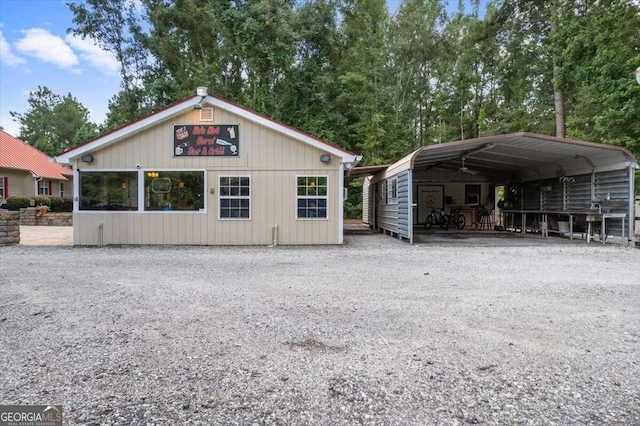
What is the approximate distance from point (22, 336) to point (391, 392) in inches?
125

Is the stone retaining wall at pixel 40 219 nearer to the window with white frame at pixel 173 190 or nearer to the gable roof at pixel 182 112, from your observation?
the gable roof at pixel 182 112

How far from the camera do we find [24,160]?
24.2 metres

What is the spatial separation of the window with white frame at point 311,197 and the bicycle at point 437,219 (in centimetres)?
826

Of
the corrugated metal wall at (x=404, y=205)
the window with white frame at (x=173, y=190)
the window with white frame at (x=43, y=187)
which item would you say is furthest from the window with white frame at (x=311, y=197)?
the window with white frame at (x=43, y=187)

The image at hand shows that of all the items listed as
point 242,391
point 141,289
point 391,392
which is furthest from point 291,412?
point 141,289

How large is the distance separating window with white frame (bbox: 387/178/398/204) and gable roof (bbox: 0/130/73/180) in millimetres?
19161

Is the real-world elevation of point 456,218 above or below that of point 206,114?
below

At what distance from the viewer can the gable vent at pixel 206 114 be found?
416 inches

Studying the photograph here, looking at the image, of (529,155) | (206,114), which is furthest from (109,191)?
(529,155)

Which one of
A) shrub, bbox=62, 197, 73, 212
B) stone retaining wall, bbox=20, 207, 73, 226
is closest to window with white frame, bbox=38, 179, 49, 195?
shrub, bbox=62, 197, 73, 212

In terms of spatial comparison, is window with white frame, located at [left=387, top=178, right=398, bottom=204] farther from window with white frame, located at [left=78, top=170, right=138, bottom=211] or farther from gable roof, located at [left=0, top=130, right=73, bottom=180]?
gable roof, located at [left=0, top=130, right=73, bottom=180]

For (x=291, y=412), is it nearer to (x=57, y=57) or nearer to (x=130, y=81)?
(x=130, y=81)

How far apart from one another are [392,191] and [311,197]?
3448mm

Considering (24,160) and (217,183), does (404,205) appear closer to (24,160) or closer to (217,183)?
(217,183)
